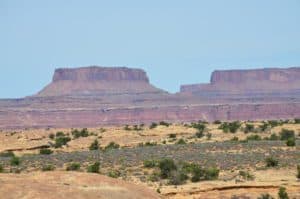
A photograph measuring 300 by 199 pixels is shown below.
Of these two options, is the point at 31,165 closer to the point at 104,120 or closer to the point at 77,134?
the point at 77,134

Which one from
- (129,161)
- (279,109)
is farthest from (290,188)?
(279,109)

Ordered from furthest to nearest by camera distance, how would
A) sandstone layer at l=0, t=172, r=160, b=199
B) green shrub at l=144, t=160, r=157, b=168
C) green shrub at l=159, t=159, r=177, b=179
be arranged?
green shrub at l=144, t=160, r=157, b=168, green shrub at l=159, t=159, r=177, b=179, sandstone layer at l=0, t=172, r=160, b=199

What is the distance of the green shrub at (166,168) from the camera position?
106ft

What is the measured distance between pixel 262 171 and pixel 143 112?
413 feet

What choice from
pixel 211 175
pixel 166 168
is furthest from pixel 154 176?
pixel 211 175

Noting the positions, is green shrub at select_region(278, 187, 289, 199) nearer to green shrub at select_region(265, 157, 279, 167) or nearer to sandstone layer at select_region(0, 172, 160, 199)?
green shrub at select_region(265, 157, 279, 167)

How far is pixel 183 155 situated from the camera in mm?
40719

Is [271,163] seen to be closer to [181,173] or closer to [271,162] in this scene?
[271,162]

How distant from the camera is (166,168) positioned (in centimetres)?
3303

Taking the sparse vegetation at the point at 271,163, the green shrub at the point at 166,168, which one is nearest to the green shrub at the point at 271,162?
the sparse vegetation at the point at 271,163

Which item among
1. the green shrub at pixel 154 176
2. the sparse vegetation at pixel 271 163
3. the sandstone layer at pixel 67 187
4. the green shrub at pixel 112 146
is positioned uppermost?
the sandstone layer at pixel 67 187

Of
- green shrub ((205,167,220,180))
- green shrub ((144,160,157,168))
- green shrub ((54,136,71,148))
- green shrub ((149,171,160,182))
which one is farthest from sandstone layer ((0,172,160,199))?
green shrub ((54,136,71,148))

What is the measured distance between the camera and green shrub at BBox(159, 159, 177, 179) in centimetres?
3234

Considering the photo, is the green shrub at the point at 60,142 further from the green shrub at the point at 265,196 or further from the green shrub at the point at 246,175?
the green shrub at the point at 265,196
